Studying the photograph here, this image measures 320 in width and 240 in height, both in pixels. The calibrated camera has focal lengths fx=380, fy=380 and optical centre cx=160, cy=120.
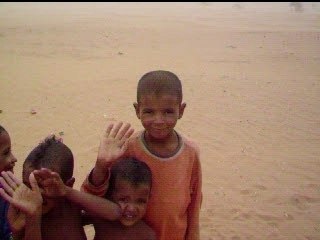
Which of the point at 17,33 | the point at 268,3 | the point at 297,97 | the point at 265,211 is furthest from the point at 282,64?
the point at 268,3

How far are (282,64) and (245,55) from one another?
1.56 metres

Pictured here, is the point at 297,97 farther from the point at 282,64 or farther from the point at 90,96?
the point at 90,96

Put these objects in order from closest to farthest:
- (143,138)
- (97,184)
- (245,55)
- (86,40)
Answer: (97,184), (143,138), (245,55), (86,40)

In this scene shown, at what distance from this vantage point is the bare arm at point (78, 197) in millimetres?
1702

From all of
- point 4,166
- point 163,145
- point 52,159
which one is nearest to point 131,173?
point 163,145

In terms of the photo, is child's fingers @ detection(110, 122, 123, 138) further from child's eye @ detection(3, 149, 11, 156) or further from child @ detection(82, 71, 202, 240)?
child's eye @ detection(3, 149, 11, 156)

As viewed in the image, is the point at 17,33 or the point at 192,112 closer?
the point at 192,112

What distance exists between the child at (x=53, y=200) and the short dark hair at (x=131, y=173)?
138 mm

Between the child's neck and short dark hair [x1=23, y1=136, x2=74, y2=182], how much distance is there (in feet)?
1.37

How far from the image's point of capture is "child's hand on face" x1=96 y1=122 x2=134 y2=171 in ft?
6.02

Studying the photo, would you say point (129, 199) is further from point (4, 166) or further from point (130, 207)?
point (4, 166)

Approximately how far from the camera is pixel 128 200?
1.92 metres

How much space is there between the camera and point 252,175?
5551 millimetres

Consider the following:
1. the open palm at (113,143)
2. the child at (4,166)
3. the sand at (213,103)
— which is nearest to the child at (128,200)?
the open palm at (113,143)
